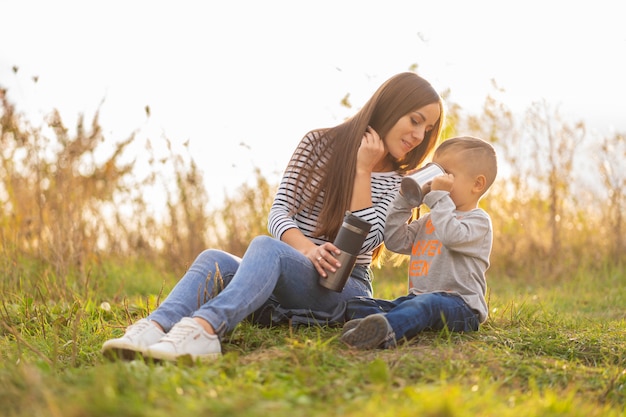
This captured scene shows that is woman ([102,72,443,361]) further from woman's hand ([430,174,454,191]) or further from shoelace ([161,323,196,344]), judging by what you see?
woman's hand ([430,174,454,191])

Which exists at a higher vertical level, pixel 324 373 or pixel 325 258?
pixel 325 258

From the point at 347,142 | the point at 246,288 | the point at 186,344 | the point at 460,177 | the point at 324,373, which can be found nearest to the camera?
the point at 324,373

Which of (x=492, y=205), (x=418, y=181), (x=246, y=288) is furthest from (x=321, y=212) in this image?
(x=492, y=205)

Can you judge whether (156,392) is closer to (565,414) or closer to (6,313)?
(565,414)

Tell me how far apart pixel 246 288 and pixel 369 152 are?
0.90m

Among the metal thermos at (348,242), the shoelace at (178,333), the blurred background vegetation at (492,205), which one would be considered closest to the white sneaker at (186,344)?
the shoelace at (178,333)

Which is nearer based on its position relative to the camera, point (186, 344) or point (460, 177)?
point (186, 344)

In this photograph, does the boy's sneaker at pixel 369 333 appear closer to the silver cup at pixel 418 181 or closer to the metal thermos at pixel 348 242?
the metal thermos at pixel 348 242

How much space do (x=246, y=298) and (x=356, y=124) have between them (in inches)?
42.6

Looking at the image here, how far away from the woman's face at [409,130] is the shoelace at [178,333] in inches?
52.6

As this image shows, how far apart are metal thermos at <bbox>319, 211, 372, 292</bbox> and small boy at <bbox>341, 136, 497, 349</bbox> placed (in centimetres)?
21

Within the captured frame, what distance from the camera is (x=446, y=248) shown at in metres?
3.05

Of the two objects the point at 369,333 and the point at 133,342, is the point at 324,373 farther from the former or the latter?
the point at 133,342

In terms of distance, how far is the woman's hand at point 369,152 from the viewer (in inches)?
124
